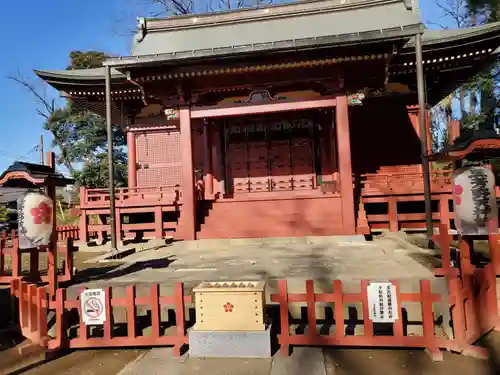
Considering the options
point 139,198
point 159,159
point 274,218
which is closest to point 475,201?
point 274,218

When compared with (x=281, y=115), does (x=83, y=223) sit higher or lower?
lower

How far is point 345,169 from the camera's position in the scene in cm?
1041

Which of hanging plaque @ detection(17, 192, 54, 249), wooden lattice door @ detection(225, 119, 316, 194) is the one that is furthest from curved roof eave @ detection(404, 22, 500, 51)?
hanging plaque @ detection(17, 192, 54, 249)

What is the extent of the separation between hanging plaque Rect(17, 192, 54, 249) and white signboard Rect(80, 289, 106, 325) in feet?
6.33

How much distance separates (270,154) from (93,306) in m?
10.7

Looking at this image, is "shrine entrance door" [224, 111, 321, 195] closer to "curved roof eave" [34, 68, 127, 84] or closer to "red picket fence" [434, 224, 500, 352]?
"curved roof eave" [34, 68, 127, 84]

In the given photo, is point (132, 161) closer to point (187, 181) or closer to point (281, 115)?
point (187, 181)

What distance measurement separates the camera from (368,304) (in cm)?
398

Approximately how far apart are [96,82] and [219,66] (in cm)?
486

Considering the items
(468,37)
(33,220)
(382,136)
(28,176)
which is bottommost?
(33,220)

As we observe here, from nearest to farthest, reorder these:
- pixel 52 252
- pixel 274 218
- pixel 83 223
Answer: pixel 52 252 → pixel 274 218 → pixel 83 223

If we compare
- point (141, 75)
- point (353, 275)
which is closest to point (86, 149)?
point (141, 75)

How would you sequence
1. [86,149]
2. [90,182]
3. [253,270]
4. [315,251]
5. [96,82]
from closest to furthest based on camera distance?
[253,270] < [315,251] < [96,82] < [90,182] < [86,149]

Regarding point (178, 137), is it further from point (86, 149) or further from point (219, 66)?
A: point (86, 149)
